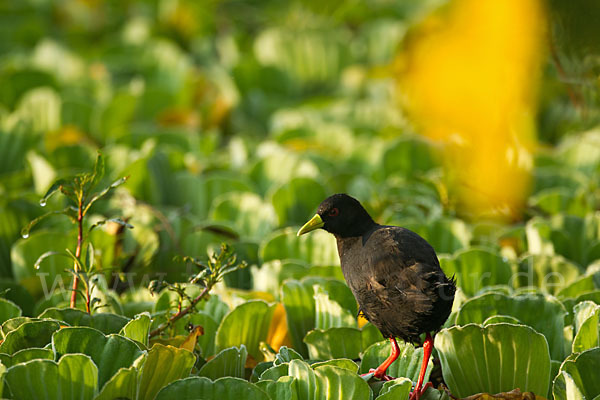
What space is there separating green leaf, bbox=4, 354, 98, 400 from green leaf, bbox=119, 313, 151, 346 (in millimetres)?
200

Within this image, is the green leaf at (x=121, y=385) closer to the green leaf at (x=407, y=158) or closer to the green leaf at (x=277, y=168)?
the green leaf at (x=277, y=168)

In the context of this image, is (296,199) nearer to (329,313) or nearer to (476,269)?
(476,269)

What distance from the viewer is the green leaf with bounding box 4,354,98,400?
146 cm

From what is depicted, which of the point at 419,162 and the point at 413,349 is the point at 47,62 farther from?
the point at 413,349

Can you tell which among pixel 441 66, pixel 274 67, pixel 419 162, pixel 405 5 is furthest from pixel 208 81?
pixel 405 5

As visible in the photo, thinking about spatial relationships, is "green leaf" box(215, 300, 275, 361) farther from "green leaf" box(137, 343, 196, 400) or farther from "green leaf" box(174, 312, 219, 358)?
"green leaf" box(137, 343, 196, 400)

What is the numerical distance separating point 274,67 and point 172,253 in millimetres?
2147

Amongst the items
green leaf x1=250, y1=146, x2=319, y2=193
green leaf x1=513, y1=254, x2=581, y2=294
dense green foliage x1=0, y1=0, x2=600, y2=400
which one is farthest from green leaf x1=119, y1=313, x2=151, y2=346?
green leaf x1=250, y1=146, x2=319, y2=193

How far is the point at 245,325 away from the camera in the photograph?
1905 millimetres

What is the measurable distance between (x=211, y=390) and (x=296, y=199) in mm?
1339

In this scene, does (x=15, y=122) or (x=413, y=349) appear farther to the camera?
(x=15, y=122)

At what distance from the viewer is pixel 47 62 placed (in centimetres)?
469

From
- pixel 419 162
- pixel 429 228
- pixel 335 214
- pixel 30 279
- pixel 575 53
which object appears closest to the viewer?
pixel 335 214

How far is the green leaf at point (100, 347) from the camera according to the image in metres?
1.56
